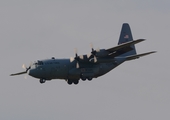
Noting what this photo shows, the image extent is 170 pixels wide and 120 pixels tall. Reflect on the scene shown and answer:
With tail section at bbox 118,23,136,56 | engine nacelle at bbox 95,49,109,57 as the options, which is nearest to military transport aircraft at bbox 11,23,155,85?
engine nacelle at bbox 95,49,109,57

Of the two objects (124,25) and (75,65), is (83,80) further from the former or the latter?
(124,25)

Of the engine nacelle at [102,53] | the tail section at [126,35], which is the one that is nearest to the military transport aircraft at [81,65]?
the engine nacelle at [102,53]

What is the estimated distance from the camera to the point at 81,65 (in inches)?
1946

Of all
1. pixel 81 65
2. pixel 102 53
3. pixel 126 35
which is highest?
pixel 126 35

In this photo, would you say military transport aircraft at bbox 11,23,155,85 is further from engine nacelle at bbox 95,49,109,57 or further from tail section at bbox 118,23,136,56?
tail section at bbox 118,23,136,56

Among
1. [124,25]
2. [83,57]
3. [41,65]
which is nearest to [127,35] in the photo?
[124,25]

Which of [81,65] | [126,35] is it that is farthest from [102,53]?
[126,35]

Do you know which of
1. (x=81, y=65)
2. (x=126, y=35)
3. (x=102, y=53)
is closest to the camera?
(x=102, y=53)

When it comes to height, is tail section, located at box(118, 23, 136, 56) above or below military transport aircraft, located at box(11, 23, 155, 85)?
above

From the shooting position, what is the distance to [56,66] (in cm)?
4781

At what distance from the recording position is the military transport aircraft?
4750 centimetres

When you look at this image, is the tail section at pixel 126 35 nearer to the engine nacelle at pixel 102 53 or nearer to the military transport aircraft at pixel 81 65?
the military transport aircraft at pixel 81 65

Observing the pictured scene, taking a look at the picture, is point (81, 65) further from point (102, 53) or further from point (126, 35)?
point (126, 35)

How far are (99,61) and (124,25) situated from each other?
7748mm
